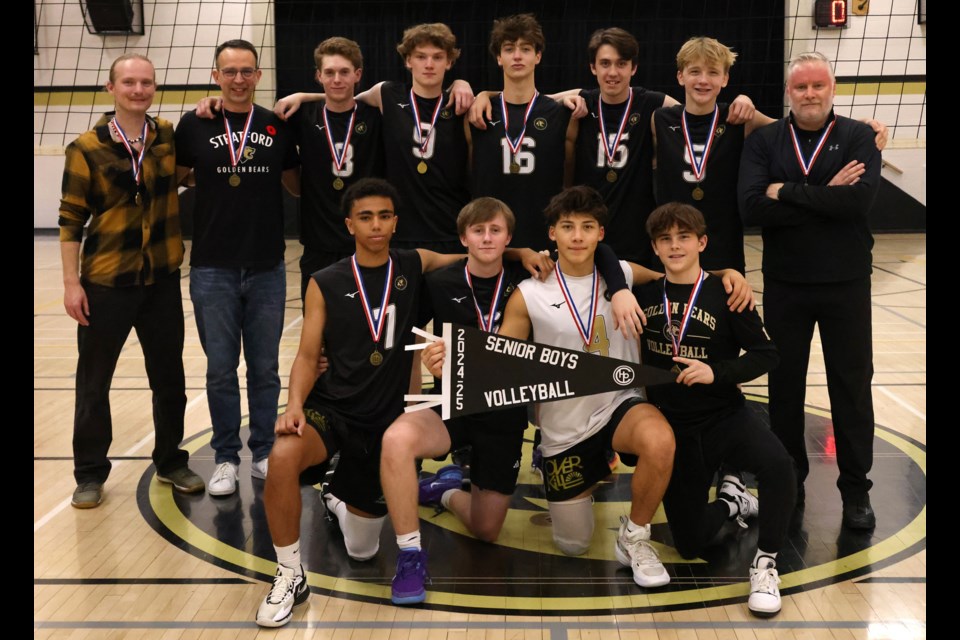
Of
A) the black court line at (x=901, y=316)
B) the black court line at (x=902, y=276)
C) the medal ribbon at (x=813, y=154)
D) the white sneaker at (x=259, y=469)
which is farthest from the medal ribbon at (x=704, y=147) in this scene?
the black court line at (x=902, y=276)

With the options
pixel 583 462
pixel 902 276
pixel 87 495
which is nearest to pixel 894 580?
pixel 583 462

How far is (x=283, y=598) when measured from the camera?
3414 mm

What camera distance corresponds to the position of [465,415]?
3.78 metres

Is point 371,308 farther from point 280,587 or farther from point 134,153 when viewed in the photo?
point 134,153

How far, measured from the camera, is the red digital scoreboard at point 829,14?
13.5 meters

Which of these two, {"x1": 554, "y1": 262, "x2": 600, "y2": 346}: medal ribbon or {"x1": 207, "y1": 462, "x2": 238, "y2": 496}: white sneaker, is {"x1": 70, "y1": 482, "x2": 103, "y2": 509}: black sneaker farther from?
{"x1": 554, "y1": 262, "x2": 600, "y2": 346}: medal ribbon

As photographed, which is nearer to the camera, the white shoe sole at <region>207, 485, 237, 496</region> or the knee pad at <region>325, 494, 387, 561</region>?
the knee pad at <region>325, 494, 387, 561</region>

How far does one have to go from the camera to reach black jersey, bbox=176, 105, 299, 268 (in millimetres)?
4531

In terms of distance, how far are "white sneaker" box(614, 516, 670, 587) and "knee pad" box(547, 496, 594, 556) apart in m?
0.17

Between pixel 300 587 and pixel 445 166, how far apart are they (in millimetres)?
2145

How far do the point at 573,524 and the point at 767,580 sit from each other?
79 cm

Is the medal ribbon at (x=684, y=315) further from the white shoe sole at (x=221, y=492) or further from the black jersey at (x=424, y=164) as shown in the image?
the white shoe sole at (x=221, y=492)

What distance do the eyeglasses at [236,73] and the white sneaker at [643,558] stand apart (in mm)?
2658

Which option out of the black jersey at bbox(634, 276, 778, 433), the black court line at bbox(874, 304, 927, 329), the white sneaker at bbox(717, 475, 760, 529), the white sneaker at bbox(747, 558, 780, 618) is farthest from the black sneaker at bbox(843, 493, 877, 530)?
the black court line at bbox(874, 304, 927, 329)
